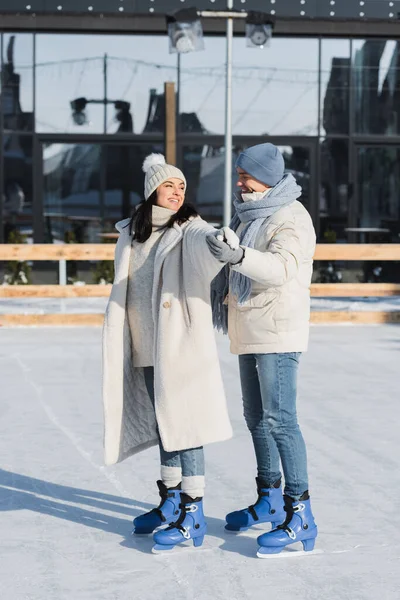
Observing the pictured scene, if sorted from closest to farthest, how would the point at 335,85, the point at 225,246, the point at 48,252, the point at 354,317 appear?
the point at 225,246 → the point at 354,317 → the point at 48,252 → the point at 335,85

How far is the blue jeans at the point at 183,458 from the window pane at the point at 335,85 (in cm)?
1536

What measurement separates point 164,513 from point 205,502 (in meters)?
0.64

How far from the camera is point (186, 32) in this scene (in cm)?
1617

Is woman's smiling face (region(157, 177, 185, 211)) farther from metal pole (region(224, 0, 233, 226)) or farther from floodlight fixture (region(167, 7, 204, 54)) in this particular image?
metal pole (region(224, 0, 233, 226))

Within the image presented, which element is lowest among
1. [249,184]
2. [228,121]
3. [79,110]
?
[249,184]

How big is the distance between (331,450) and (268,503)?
182cm

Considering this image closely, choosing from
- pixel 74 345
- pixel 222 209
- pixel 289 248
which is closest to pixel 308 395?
pixel 74 345

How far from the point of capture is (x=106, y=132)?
19.2m

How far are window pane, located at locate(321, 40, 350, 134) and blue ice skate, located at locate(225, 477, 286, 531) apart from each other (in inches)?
602

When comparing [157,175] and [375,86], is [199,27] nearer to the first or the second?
[375,86]

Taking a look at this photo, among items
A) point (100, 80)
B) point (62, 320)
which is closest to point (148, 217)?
point (62, 320)

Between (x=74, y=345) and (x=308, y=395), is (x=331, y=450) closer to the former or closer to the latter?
(x=308, y=395)

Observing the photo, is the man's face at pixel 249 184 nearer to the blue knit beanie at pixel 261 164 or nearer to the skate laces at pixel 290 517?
the blue knit beanie at pixel 261 164

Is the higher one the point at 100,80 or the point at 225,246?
the point at 100,80
